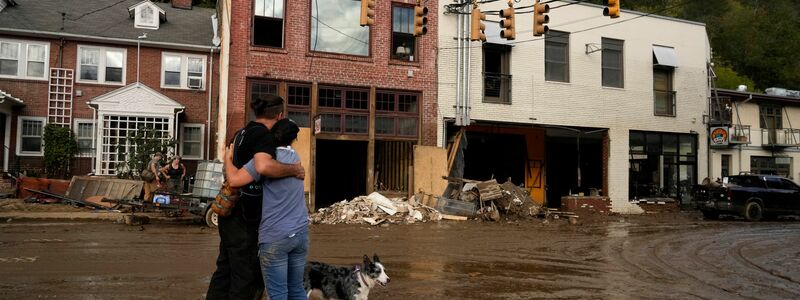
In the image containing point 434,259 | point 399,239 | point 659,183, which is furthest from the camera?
point 659,183

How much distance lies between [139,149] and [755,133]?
28.1 m

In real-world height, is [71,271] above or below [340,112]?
below

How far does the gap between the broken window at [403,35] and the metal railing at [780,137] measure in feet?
65.3

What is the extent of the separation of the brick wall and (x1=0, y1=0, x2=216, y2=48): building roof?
5287mm

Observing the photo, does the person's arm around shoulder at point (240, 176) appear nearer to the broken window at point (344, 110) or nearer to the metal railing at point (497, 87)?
the broken window at point (344, 110)

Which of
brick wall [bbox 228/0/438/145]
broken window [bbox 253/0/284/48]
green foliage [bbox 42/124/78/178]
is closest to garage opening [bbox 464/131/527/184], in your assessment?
brick wall [bbox 228/0/438/145]

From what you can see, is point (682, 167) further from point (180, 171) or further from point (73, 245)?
point (73, 245)

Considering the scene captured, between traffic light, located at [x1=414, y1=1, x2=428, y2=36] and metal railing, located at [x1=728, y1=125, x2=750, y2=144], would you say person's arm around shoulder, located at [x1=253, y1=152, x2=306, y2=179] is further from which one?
metal railing, located at [x1=728, y1=125, x2=750, y2=144]

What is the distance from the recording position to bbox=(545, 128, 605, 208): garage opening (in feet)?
87.9

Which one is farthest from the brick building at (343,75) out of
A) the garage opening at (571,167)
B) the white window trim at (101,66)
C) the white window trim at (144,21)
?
the garage opening at (571,167)

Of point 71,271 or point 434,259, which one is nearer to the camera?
point 71,271

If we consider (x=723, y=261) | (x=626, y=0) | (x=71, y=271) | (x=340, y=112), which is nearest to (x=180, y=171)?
(x=340, y=112)

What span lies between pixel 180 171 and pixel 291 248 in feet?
45.7

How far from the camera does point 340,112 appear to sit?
814 inches
